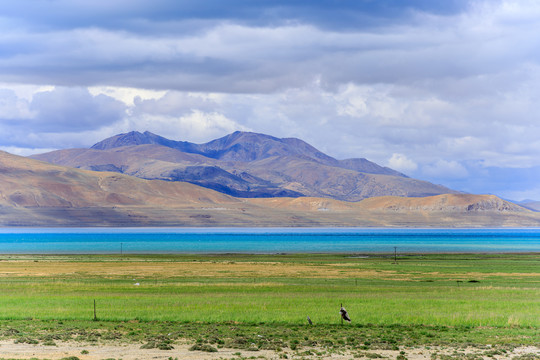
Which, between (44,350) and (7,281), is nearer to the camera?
(44,350)

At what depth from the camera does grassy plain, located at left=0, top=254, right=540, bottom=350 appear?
30.0 metres

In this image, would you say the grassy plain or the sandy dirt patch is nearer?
the sandy dirt patch

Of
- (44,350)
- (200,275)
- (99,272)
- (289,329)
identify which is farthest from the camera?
(99,272)

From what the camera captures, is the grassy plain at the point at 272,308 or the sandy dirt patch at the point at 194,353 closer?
the sandy dirt patch at the point at 194,353

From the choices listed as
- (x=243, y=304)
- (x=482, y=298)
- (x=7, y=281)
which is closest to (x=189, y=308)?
(x=243, y=304)

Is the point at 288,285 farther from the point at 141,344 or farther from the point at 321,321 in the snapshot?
the point at 141,344

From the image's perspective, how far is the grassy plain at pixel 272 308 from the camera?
30031 mm

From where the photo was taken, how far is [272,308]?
1575 inches

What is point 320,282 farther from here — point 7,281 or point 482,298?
point 7,281

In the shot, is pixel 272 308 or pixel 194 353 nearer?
pixel 194 353

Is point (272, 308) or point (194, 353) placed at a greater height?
point (194, 353)

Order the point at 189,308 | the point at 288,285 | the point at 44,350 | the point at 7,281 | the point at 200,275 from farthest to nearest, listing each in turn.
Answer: the point at 200,275 → the point at 7,281 → the point at 288,285 → the point at 189,308 → the point at 44,350

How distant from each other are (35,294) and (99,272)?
28.0 metres

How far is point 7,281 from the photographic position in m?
63.4
